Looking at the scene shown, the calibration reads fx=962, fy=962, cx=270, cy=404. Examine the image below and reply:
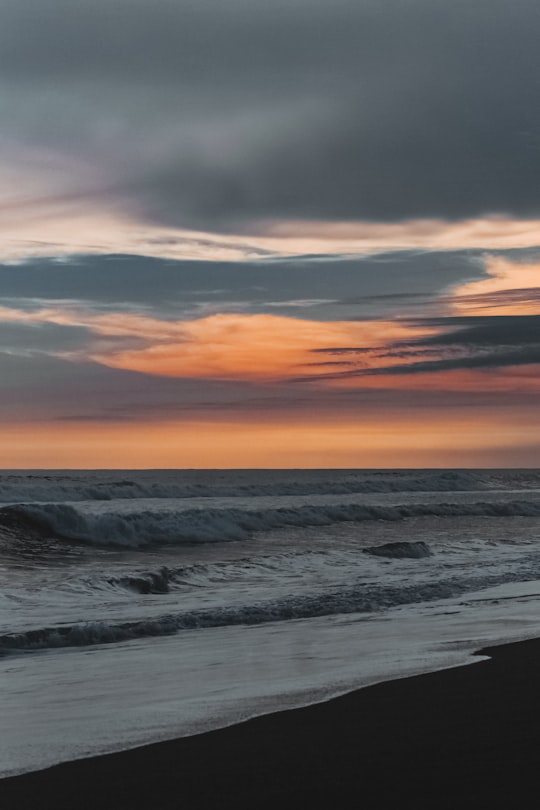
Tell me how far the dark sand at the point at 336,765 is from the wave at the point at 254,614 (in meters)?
3.52

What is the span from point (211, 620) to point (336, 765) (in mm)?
5400

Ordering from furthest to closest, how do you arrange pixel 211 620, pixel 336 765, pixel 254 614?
pixel 254 614
pixel 211 620
pixel 336 765

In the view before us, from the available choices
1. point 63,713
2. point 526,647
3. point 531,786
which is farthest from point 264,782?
point 526,647

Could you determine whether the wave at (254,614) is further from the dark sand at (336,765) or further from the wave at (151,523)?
the wave at (151,523)

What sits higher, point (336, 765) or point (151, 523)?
point (336, 765)

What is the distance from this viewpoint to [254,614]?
9938 millimetres

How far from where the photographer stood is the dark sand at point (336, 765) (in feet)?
12.5

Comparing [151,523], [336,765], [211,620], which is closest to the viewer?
[336,765]

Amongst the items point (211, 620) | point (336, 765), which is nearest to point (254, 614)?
point (211, 620)

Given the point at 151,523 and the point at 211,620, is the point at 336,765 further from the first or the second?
the point at 151,523

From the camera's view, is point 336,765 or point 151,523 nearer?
point 336,765

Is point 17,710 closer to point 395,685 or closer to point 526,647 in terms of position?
point 395,685

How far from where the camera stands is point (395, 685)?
6.18 meters

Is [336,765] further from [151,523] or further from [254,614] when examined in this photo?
[151,523]
